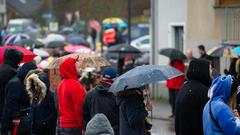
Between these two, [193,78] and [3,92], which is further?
[3,92]

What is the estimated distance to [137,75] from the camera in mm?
9125

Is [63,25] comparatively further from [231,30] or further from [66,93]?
[66,93]

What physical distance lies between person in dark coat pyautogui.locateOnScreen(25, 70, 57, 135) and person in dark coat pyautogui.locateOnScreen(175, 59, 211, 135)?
2.16 m

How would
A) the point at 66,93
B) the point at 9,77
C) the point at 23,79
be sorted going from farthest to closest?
1. the point at 9,77
2. the point at 23,79
3. the point at 66,93

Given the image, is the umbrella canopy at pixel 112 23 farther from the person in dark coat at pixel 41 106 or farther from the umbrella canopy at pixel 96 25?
the person in dark coat at pixel 41 106

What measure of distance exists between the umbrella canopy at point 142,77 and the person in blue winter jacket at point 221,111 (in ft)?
4.99

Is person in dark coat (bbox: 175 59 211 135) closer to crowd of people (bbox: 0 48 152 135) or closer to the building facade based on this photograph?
crowd of people (bbox: 0 48 152 135)

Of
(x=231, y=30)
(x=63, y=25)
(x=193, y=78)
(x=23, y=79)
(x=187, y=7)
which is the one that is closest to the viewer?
(x=193, y=78)

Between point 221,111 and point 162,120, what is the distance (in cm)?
1127

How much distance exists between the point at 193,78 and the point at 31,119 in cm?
263

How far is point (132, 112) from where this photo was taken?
892cm

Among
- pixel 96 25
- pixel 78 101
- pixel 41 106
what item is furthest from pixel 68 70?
pixel 96 25

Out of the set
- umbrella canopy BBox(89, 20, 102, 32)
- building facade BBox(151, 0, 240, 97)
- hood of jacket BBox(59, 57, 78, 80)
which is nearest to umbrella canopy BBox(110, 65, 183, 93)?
hood of jacket BBox(59, 57, 78, 80)

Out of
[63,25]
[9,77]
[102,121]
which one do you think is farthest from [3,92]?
[63,25]
